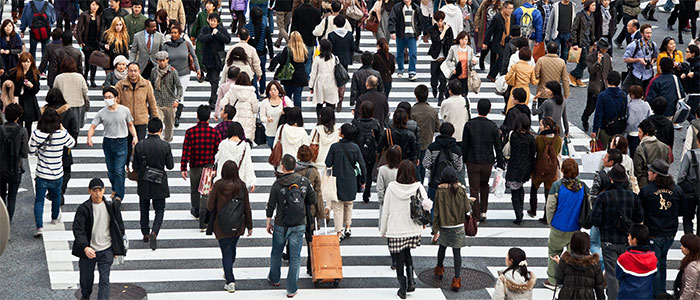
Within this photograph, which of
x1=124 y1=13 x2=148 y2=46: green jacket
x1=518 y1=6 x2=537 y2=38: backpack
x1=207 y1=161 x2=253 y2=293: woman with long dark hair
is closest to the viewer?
x1=207 y1=161 x2=253 y2=293: woman with long dark hair

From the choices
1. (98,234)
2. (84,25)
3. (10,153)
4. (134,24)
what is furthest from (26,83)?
(98,234)

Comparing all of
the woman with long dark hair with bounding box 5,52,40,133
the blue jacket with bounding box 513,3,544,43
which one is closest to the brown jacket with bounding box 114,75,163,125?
the woman with long dark hair with bounding box 5,52,40,133

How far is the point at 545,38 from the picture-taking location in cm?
2256

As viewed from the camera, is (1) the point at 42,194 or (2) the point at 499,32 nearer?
(1) the point at 42,194

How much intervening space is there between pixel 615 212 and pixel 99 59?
10.3m

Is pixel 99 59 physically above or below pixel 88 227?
above

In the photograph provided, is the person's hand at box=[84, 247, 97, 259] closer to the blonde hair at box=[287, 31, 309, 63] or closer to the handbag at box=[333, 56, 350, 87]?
the handbag at box=[333, 56, 350, 87]

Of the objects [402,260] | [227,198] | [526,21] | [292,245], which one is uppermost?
[526,21]

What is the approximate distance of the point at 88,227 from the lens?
11523 millimetres

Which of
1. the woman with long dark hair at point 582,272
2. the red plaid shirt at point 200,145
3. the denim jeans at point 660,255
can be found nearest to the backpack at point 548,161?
the denim jeans at point 660,255

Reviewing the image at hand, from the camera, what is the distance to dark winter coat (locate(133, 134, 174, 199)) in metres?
13.8

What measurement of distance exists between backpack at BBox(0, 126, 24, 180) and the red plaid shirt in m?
2.17

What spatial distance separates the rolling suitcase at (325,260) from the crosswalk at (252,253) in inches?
7.1

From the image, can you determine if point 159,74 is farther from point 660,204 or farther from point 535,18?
point 660,204
